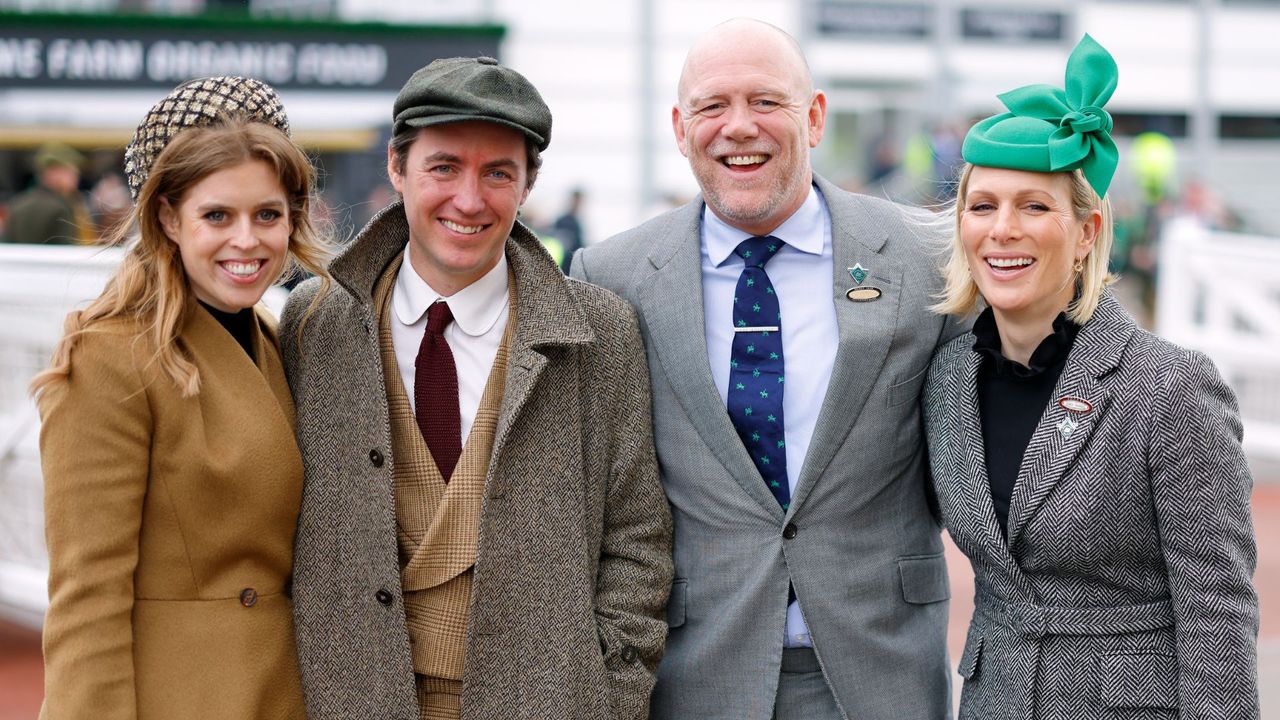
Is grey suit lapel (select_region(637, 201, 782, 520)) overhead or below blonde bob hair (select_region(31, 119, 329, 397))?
below

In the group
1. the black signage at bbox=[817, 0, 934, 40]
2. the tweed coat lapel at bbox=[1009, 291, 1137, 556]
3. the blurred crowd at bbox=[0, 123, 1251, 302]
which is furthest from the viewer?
the black signage at bbox=[817, 0, 934, 40]

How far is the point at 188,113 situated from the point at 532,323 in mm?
822

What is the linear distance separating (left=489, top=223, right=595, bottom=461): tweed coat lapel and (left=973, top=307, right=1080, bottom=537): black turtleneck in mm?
884

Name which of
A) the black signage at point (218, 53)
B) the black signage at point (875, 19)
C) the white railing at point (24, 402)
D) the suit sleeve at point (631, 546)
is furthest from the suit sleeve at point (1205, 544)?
the black signage at point (875, 19)

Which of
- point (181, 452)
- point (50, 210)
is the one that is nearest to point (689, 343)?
point (181, 452)

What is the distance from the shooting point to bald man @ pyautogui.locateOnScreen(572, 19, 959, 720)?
10.1ft

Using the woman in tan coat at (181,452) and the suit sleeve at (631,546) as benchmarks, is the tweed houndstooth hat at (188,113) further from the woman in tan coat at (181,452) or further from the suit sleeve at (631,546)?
the suit sleeve at (631,546)

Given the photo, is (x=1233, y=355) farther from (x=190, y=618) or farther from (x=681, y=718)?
(x=190, y=618)

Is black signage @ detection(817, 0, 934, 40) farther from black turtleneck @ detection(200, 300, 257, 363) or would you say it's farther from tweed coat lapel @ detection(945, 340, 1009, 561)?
black turtleneck @ detection(200, 300, 257, 363)

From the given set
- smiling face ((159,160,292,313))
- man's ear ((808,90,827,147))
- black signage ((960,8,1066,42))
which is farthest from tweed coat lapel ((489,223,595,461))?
black signage ((960,8,1066,42))

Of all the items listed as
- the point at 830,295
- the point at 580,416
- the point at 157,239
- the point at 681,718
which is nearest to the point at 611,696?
the point at 681,718

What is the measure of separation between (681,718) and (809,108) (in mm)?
1537

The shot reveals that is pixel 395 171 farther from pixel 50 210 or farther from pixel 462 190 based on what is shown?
pixel 50 210

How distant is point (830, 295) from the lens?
323 cm
